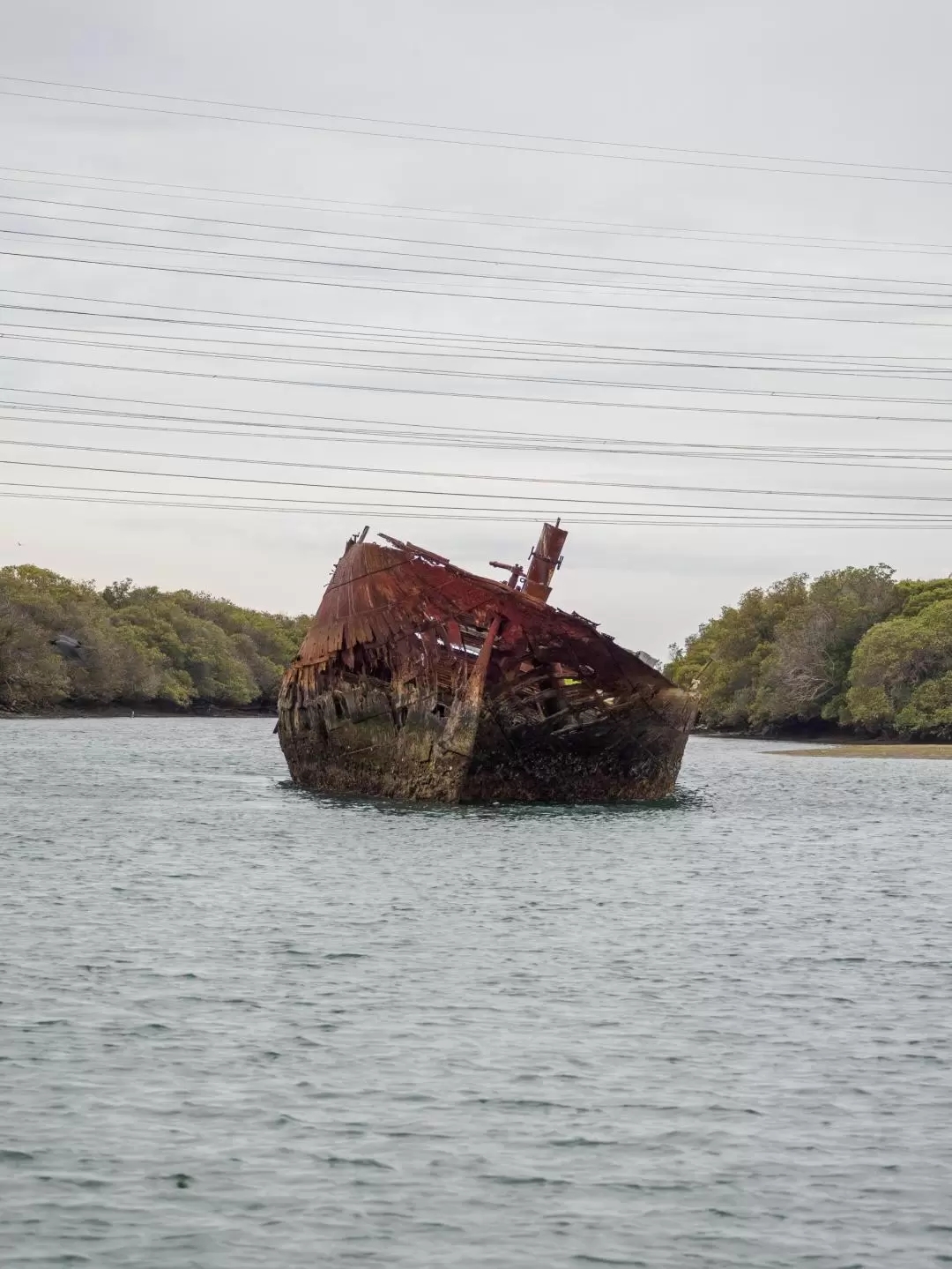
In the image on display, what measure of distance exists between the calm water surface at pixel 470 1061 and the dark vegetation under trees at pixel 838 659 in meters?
50.6

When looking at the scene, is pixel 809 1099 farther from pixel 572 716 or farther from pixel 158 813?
pixel 158 813

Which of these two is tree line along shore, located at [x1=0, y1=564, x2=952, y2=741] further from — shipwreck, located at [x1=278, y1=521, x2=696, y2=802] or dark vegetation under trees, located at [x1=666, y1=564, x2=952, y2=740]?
shipwreck, located at [x1=278, y1=521, x2=696, y2=802]

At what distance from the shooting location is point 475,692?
32312 mm

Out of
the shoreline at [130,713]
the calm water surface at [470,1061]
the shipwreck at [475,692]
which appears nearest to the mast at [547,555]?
the shipwreck at [475,692]

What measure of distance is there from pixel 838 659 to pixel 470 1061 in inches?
3527

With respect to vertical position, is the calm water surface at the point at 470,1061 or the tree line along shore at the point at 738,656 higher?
the tree line along shore at the point at 738,656

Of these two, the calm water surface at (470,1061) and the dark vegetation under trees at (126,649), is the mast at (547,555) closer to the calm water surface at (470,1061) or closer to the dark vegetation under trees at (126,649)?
the calm water surface at (470,1061)

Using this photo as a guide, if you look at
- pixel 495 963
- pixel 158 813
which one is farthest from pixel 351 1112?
pixel 158 813

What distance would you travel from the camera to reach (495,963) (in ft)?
54.0

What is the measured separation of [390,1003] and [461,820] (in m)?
17.0

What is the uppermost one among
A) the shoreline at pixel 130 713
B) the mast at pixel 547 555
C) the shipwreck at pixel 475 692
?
the mast at pixel 547 555

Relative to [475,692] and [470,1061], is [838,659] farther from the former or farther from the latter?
[470,1061]

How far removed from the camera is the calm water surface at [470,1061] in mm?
8836

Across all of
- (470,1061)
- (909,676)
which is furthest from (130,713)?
(470,1061)
